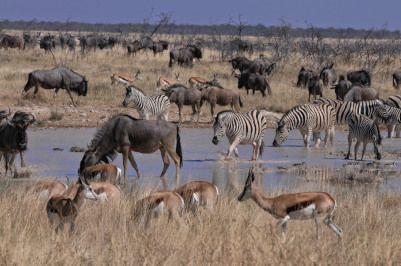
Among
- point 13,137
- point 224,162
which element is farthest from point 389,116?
point 13,137

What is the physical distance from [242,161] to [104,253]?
11.8 meters

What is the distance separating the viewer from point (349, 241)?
8938 millimetres

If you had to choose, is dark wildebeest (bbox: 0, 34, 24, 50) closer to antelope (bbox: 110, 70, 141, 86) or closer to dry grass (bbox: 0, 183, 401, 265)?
antelope (bbox: 110, 70, 141, 86)

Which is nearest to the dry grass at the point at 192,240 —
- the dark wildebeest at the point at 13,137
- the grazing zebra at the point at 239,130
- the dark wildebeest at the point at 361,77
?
the dark wildebeest at the point at 13,137

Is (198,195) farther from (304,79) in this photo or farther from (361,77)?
(361,77)

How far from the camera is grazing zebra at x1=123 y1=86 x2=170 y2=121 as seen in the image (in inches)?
1013

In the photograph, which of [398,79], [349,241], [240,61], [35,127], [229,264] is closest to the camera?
[229,264]

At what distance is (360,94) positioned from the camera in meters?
30.4

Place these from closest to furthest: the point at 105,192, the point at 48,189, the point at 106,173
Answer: the point at 105,192, the point at 48,189, the point at 106,173

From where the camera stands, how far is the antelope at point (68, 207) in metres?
9.28

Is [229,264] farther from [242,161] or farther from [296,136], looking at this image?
[296,136]

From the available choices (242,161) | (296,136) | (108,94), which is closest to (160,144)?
(242,161)

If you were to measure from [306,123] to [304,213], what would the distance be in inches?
563

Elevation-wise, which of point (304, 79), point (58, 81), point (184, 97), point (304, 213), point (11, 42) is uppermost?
point (11, 42)
